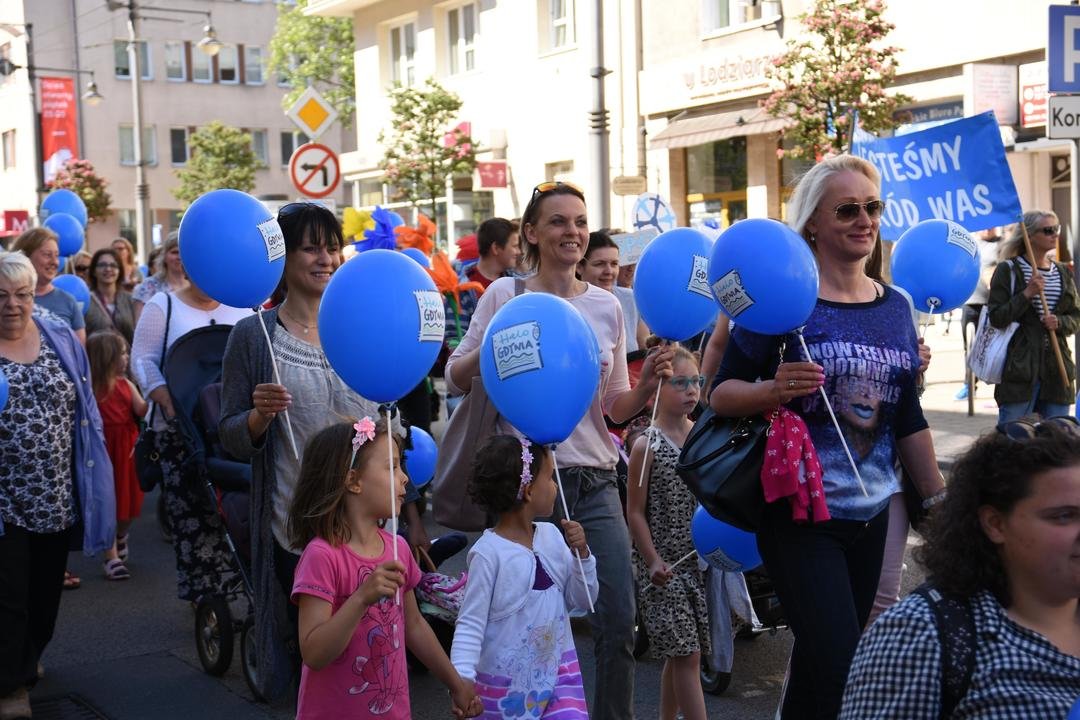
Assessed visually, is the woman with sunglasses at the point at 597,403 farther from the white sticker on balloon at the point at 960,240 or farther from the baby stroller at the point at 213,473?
the white sticker on balloon at the point at 960,240

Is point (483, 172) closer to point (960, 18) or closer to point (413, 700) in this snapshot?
point (960, 18)

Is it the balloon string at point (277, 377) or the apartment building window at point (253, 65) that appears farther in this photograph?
the apartment building window at point (253, 65)

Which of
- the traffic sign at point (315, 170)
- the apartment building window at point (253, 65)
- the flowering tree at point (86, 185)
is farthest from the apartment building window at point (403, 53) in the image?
the apartment building window at point (253, 65)

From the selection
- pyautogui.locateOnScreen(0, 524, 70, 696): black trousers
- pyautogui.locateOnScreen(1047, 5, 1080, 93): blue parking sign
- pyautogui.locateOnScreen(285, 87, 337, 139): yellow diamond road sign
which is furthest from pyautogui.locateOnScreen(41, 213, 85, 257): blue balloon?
pyautogui.locateOnScreen(1047, 5, 1080, 93): blue parking sign

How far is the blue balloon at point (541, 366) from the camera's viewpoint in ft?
13.3

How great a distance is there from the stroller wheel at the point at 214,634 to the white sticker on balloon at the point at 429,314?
2614 millimetres

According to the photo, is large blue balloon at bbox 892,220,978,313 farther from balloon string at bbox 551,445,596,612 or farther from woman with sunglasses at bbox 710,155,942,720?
balloon string at bbox 551,445,596,612

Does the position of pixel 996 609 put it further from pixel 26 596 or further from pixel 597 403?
pixel 26 596

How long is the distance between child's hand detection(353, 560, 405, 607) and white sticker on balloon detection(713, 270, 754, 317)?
1.18 meters

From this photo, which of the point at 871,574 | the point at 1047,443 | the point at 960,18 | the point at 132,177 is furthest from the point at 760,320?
the point at 132,177

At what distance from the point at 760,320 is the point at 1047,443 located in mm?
1326

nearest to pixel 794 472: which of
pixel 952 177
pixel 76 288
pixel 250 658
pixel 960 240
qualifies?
pixel 960 240

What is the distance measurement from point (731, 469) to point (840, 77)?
46.5 ft

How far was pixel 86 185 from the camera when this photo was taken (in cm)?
4119
